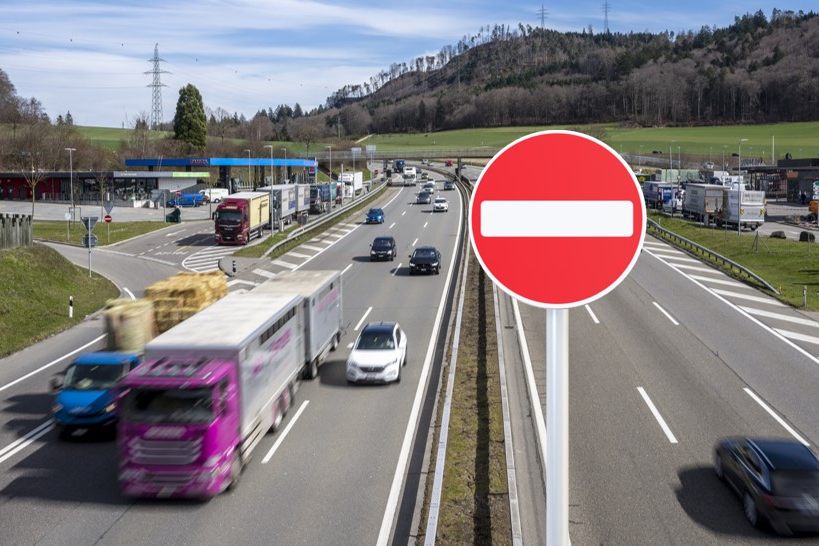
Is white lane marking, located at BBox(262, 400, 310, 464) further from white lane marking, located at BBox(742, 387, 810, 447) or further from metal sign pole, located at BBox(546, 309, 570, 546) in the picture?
metal sign pole, located at BBox(546, 309, 570, 546)

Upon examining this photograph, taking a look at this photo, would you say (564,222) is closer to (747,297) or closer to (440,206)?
(747,297)

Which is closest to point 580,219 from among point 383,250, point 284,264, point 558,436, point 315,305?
point 558,436

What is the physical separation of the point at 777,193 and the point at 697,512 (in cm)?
11812

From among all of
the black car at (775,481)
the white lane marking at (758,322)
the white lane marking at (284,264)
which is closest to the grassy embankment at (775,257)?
the white lane marking at (758,322)

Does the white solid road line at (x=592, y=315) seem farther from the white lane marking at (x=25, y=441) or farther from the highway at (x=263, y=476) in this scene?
the white lane marking at (x=25, y=441)

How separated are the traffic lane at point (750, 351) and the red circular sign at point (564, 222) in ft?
65.1

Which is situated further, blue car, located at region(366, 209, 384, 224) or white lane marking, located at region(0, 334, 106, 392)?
blue car, located at region(366, 209, 384, 224)

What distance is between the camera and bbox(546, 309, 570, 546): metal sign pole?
3.24 metres

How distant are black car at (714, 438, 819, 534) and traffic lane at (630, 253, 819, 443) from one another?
4.61 metres

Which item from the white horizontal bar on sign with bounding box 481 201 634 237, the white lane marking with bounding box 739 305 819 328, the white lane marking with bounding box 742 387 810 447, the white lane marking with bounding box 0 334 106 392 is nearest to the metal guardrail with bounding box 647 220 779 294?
the white lane marking with bounding box 739 305 819 328

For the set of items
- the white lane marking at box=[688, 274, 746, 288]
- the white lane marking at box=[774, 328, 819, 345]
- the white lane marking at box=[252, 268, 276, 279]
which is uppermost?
the white lane marking at box=[252, 268, 276, 279]

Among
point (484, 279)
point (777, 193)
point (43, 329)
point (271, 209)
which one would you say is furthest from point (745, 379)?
point (777, 193)

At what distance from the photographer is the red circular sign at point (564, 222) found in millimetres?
3334

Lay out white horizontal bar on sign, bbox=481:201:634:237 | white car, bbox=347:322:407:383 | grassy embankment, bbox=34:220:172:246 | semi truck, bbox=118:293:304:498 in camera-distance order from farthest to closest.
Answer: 1. grassy embankment, bbox=34:220:172:246
2. white car, bbox=347:322:407:383
3. semi truck, bbox=118:293:304:498
4. white horizontal bar on sign, bbox=481:201:634:237
